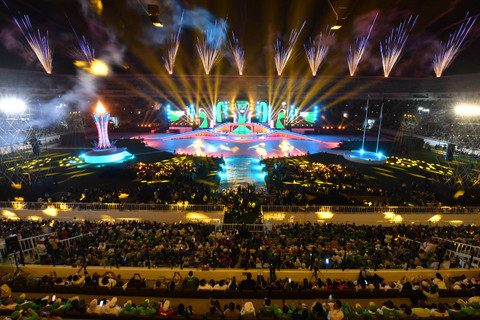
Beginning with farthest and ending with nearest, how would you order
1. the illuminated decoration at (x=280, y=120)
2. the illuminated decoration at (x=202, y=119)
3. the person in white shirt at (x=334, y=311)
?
1. the illuminated decoration at (x=202, y=119)
2. the illuminated decoration at (x=280, y=120)
3. the person in white shirt at (x=334, y=311)

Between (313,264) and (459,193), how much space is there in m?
16.3

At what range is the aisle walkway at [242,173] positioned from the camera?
21.9 m

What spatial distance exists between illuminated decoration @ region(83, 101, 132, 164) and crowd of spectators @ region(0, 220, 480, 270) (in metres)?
13.9

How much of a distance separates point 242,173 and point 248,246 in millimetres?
14974

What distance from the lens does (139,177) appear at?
74.4 ft

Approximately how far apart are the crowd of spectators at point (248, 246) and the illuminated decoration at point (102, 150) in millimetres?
13946

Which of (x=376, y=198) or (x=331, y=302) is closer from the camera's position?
→ (x=331, y=302)

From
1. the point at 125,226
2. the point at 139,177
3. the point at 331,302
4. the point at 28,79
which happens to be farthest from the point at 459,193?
the point at 28,79

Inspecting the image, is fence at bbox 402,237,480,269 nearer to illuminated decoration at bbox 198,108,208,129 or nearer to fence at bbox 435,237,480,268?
fence at bbox 435,237,480,268

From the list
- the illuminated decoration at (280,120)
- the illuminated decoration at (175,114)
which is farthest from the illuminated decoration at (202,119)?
the illuminated decoration at (280,120)

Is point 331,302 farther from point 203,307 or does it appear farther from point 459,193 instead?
point 459,193

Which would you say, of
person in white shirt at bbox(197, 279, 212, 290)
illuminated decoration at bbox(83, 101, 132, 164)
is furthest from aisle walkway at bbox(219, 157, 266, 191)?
person in white shirt at bbox(197, 279, 212, 290)

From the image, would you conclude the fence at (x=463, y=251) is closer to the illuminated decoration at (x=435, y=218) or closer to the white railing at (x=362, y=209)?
Result: the white railing at (x=362, y=209)

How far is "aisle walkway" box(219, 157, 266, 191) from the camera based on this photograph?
2186 cm
